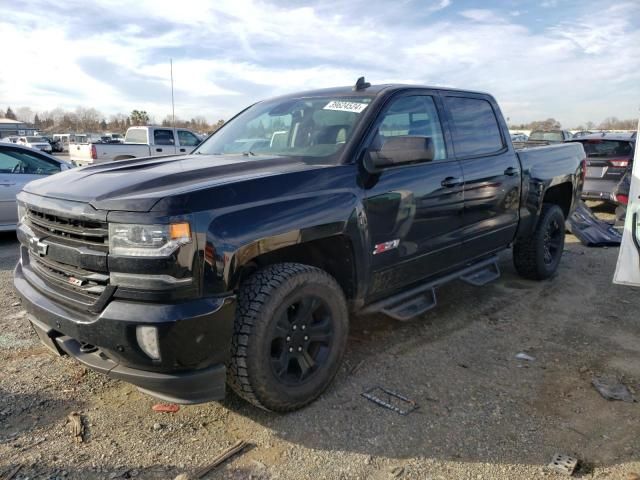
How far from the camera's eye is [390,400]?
3.08 m

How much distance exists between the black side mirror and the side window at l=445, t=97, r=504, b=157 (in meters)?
1.01

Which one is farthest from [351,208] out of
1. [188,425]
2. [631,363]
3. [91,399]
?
[631,363]

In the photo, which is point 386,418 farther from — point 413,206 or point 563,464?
point 413,206

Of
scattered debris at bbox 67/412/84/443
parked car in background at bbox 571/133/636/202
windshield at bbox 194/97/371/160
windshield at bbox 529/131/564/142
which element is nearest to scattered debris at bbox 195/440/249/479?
scattered debris at bbox 67/412/84/443

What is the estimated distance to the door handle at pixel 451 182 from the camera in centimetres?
372

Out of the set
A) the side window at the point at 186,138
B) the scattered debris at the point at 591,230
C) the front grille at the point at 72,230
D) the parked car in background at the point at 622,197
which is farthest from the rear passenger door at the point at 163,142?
the front grille at the point at 72,230

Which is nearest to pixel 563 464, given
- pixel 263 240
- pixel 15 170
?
pixel 263 240

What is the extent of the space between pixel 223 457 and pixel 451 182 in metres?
2.50

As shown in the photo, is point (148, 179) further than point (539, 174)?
No

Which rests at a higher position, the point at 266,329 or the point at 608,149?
the point at 608,149

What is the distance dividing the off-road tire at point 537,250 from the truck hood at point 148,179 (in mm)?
3235

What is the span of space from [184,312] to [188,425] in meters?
0.89

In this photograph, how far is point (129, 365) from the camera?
2.40 metres

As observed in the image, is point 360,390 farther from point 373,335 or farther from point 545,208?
point 545,208
